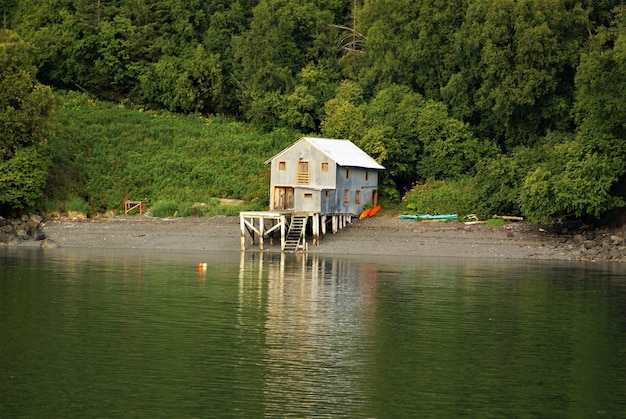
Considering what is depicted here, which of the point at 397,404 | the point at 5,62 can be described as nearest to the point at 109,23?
the point at 5,62

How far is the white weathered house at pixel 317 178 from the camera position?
2596 inches

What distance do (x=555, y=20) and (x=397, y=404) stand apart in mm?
48468

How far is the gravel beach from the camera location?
62094 millimetres

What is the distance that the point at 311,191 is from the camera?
65.8m

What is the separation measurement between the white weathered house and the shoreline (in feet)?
6.11

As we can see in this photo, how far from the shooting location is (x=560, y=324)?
3628cm

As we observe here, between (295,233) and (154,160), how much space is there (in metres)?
14.6

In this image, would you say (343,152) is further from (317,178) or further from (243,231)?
(243,231)

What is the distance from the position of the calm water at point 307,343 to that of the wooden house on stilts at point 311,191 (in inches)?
510

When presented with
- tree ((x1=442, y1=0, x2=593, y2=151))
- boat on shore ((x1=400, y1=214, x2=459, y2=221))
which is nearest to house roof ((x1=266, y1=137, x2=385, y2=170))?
boat on shore ((x1=400, y1=214, x2=459, y2=221))

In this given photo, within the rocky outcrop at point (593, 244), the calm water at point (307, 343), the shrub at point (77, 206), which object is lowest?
the calm water at point (307, 343)

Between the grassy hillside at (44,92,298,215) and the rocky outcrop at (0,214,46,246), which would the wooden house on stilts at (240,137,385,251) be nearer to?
the grassy hillside at (44,92,298,215)

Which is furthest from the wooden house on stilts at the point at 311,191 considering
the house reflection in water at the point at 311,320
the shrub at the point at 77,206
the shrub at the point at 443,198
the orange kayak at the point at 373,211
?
the shrub at the point at 77,206

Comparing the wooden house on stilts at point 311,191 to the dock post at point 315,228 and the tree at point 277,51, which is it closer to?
the dock post at point 315,228
